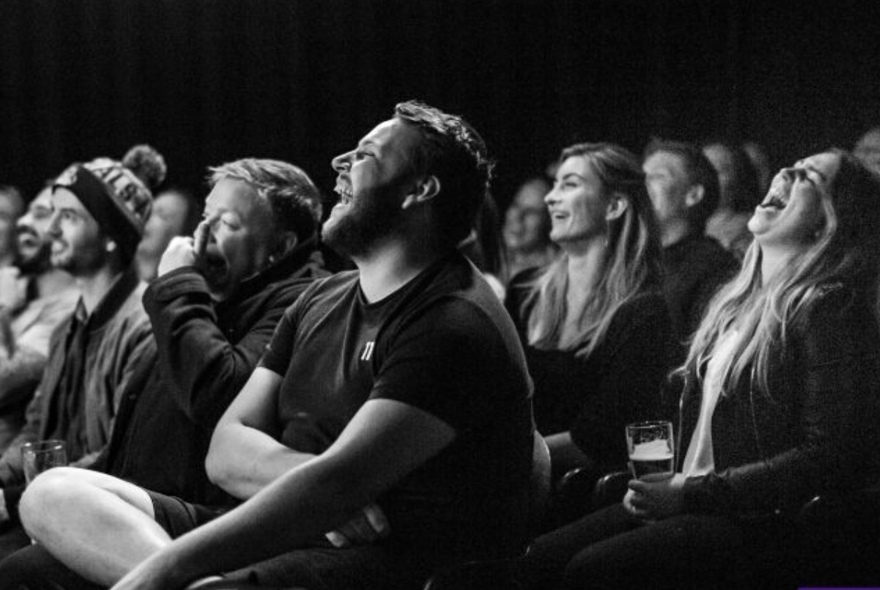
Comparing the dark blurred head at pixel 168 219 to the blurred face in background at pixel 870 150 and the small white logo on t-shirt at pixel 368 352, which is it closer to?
the small white logo on t-shirt at pixel 368 352

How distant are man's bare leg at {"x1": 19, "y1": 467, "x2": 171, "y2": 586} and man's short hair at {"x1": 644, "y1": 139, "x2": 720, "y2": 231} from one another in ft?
4.39

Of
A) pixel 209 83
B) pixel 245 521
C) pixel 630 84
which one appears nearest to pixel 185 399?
pixel 245 521

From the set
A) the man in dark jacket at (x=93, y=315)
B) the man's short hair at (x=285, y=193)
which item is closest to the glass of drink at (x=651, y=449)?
the man's short hair at (x=285, y=193)

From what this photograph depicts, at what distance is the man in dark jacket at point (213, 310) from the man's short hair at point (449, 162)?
0.57 metres

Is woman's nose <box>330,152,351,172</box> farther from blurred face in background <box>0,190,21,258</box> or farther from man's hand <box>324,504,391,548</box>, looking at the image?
blurred face in background <box>0,190,21,258</box>

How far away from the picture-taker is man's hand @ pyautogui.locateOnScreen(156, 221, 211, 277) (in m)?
3.02

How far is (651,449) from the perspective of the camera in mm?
2746

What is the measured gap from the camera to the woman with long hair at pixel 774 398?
2.59m

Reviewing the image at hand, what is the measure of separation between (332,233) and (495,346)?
1.66 ft

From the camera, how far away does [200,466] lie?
9.95ft

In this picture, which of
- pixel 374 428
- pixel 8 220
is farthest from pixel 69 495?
pixel 8 220

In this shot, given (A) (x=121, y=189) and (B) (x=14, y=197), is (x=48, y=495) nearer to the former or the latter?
(A) (x=121, y=189)

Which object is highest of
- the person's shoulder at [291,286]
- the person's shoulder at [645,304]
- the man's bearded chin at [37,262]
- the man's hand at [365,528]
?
the person's shoulder at [291,286]

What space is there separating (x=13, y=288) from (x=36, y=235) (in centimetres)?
20
